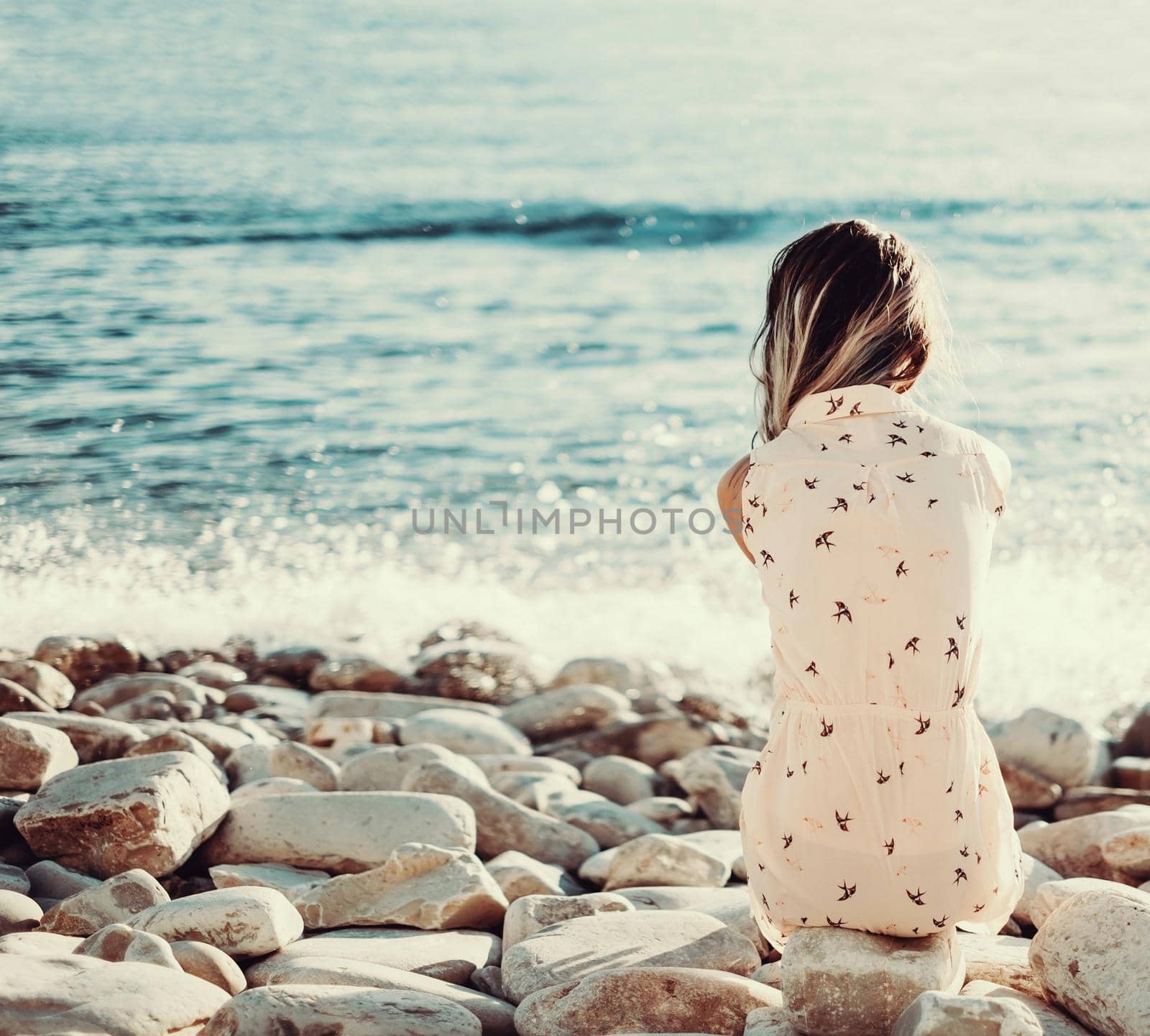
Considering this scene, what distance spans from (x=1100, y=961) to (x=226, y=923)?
5.66 feet

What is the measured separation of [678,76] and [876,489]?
1804 cm

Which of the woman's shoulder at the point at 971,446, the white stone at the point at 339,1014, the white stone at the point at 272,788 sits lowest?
the white stone at the point at 272,788

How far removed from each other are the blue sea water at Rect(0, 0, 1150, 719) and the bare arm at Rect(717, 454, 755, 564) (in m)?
0.61

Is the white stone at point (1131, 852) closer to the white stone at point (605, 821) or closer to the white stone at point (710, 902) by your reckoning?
the white stone at point (710, 902)

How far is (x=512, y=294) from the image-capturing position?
41.3 feet

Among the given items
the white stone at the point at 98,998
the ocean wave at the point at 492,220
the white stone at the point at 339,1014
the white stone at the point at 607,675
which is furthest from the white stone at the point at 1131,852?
the ocean wave at the point at 492,220

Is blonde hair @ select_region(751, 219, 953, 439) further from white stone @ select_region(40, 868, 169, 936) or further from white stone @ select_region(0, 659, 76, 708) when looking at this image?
white stone @ select_region(0, 659, 76, 708)

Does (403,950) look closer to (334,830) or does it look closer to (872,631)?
(334,830)

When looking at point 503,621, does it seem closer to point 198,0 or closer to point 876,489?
point 876,489

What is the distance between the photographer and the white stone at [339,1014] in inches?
85.7

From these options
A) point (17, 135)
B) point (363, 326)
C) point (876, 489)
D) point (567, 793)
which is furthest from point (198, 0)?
point (876, 489)

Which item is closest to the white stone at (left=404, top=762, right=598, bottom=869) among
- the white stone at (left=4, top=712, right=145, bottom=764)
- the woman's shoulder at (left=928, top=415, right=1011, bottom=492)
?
the white stone at (left=4, top=712, right=145, bottom=764)

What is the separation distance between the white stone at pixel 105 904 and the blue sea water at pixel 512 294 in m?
2.15

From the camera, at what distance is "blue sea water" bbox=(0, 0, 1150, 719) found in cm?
689
